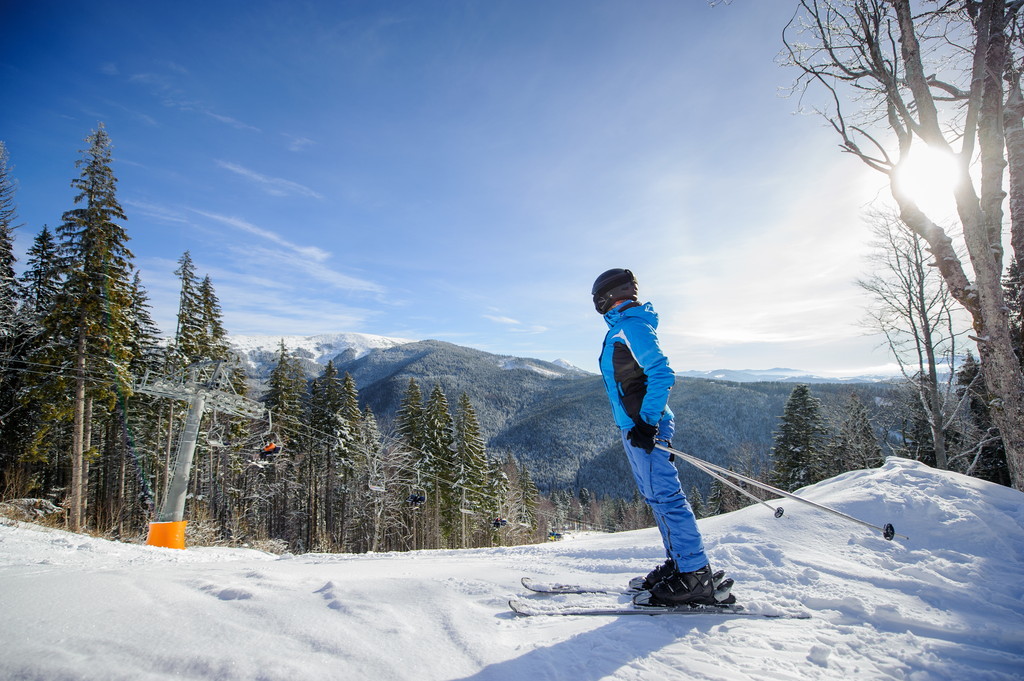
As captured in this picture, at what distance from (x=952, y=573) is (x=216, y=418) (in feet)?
96.7

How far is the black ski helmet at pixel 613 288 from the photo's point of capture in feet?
12.6

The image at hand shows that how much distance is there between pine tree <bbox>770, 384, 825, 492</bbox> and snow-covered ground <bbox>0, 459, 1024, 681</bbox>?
25.8 metres

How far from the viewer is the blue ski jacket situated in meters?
3.46

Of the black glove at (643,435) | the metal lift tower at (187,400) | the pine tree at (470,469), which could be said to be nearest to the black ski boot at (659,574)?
the black glove at (643,435)

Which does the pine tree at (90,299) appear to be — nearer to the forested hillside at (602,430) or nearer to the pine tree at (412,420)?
the pine tree at (412,420)

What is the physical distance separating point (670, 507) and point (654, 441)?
557 mm

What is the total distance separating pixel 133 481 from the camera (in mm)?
30469

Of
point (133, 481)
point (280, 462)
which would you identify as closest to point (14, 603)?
point (280, 462)

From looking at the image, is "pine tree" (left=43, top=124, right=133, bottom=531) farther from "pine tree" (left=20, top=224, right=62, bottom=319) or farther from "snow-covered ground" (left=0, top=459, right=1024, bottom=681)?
"snow-covered ground" (left=0, top=459, right=1024, bottom=681)

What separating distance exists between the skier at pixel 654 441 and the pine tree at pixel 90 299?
786 inches

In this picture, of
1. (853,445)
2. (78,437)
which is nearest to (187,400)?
(78,437)

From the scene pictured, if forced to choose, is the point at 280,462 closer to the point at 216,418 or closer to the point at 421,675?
the point at 216,418

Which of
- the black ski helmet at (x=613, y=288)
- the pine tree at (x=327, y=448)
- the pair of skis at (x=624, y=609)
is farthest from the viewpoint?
the pine tree at (x=327, y=448)

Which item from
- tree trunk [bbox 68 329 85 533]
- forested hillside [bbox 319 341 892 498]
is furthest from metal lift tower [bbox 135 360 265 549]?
forested hillside [bbox 319 341 892 498]
